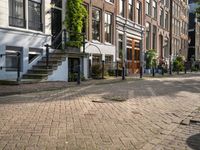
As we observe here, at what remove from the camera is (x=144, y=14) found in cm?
3512

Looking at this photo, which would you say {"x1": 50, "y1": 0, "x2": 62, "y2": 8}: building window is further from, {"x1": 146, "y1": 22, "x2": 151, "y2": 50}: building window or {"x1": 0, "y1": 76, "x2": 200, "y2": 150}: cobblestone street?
{"x1": 146, "y1": 22, "x2": 151, "y2": 50}: building window

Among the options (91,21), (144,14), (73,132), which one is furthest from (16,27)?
(144,14)

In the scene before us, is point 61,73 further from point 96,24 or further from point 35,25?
point 96,24

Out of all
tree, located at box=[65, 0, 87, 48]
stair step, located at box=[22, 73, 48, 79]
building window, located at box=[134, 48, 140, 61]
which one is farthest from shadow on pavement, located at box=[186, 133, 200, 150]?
building window, located at box=[134, 48, 140, 61]

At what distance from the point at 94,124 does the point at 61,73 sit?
10158mm

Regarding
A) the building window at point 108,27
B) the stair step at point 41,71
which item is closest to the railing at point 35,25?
the stair step at point 41,71

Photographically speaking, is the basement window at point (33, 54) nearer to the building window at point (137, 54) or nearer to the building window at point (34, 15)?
the building window at point (34, 15)

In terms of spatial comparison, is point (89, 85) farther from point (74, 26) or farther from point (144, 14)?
point (144, 14)

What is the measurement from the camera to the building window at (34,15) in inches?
698

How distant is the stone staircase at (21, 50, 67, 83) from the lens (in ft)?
52.4

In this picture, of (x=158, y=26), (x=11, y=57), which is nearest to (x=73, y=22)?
(x=11, y=57)

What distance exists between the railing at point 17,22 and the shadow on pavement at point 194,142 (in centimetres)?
1202

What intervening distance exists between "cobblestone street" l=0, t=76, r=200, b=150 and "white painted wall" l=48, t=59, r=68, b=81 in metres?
5.29

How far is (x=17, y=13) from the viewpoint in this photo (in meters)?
16.9
